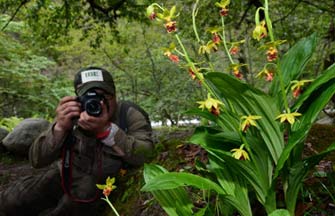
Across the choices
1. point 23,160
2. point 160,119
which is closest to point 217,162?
point 23,160

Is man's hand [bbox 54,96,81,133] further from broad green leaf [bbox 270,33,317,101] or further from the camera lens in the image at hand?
broad green leaf [bbox 270,33,317,101]

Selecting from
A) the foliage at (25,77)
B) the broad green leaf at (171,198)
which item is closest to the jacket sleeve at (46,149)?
the broad green leaf at (171,198)

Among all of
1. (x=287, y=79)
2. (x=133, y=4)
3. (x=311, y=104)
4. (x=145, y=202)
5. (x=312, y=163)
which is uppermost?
(x=133, y=4)

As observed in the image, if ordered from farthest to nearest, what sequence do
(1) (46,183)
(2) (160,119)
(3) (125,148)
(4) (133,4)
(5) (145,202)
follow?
(2) (160,119)
(4) (133,4)
(1) (46,183)
(3) (125,148)
(5) (145,202)

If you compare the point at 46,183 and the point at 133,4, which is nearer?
the point at 46,183

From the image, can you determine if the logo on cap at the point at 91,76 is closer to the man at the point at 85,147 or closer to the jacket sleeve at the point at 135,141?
the man at the point at 85,147

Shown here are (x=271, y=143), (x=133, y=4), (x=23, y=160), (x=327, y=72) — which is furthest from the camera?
(x=23, y=160)

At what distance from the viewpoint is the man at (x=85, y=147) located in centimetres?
237

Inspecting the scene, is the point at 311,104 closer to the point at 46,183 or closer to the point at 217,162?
the point at 217,162

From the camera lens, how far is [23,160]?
5.18 meters

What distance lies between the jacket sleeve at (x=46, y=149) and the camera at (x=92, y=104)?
26 cm

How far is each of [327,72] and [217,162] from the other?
52cm

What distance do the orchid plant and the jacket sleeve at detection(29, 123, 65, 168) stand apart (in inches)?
43.4

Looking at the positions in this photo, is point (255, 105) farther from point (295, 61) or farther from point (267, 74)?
point (295, 61)
